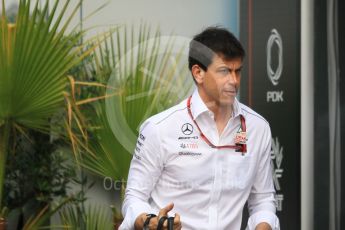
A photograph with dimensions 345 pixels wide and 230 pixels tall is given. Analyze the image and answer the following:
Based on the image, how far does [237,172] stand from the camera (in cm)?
428

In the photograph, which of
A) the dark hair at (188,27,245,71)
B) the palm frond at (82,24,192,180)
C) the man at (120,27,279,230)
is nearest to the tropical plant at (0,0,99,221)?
the palm frond at (82,24,192,180)

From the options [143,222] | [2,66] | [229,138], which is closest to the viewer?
[143,222]


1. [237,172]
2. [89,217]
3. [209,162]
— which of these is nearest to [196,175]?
[209,162]

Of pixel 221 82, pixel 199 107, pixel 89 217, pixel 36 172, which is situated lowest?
pixel 89 217

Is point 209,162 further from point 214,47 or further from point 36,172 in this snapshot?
point 36,172

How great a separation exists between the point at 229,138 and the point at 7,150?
203 centimetres

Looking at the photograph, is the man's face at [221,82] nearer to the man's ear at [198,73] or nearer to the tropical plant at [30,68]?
the man's ear at [198,73]

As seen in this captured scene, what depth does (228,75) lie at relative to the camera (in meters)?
4.42

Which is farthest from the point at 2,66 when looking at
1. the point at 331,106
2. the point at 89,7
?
the point at 331,106

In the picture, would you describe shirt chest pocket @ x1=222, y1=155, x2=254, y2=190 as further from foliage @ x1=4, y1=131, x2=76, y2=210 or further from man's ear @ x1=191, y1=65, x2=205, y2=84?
foliage @ x1=4, y1=131, x2=76, y2=210

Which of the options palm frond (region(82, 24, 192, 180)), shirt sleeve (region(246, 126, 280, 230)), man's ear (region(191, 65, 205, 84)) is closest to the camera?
shirt sleeve (region(246, 126, 280, 230))

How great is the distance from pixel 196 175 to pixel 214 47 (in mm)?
621

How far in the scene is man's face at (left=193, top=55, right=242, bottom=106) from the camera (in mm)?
4395

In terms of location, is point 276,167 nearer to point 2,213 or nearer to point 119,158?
point 119,158
